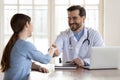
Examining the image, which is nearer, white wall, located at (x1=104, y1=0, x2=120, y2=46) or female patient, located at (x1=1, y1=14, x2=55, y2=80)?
female patient, located at (x1=1, y1=14, x2=55, y2=80)

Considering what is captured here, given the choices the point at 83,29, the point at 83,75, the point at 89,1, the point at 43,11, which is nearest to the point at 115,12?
the point at 89,1

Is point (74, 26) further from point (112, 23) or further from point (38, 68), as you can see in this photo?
point (112, 23)

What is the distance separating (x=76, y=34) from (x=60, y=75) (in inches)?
42.0

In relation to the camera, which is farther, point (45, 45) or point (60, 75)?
point (45, 45)

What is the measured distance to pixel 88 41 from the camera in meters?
3.32

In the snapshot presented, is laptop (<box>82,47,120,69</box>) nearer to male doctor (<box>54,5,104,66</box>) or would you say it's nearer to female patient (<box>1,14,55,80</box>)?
male doctor (<box>54,5,104,66</box>)

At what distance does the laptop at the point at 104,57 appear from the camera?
8.93ft

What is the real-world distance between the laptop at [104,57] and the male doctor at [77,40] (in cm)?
40

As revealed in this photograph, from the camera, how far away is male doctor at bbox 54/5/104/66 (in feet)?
10.7

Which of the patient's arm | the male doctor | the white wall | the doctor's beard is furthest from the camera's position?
the white wall

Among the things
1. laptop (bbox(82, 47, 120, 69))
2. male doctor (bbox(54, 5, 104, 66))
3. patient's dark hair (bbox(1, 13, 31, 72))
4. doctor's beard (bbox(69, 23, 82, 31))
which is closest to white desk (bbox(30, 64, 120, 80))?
laptop (bbox(82, 47, 120, 69))

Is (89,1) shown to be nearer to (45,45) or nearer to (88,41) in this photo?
(45,45)

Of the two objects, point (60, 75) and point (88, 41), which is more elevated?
point (88, 41)

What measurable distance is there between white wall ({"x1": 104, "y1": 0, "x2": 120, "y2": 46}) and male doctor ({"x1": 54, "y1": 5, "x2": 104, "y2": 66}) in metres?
1.87
